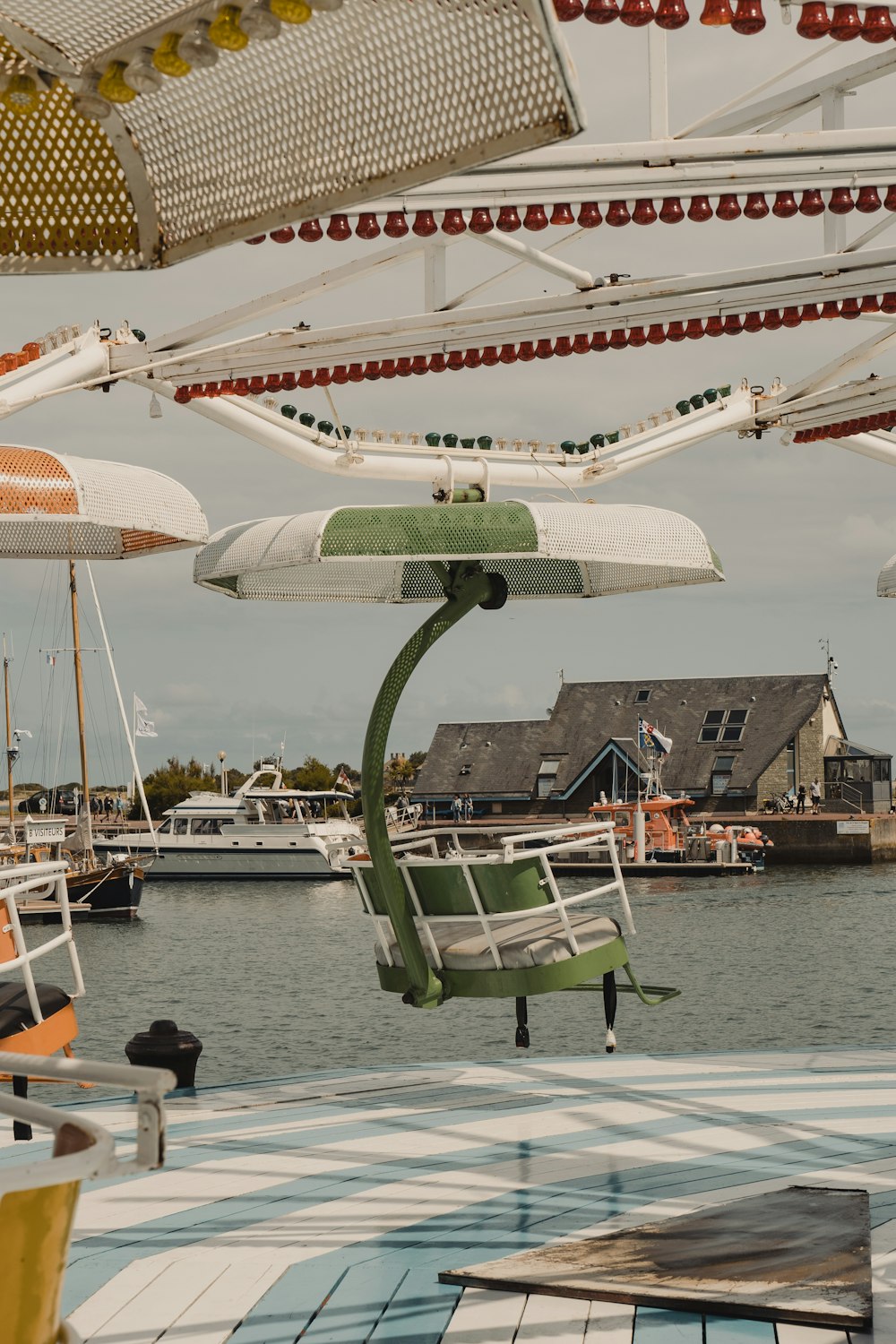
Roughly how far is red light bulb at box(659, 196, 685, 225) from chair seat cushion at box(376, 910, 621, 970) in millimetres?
3150

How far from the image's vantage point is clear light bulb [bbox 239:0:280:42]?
257 centimetres

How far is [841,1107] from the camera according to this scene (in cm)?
830

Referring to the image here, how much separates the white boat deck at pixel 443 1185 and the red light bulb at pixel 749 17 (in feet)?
13.1

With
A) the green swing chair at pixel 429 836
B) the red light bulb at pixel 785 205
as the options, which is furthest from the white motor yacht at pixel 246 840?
the red light bulb at pixel 785 205

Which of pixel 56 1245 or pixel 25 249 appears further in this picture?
pixel 25 249

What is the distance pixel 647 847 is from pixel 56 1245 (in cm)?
7471

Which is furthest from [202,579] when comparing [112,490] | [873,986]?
[873,986]

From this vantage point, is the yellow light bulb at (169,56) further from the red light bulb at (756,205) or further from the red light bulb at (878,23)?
the red light bulb at (756,205)

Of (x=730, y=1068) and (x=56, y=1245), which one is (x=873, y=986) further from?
(x=56, y=1245)

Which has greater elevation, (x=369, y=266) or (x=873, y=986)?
(x=369, y=266)

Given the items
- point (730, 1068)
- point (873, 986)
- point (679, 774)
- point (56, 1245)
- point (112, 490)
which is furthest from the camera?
point (679, 774)

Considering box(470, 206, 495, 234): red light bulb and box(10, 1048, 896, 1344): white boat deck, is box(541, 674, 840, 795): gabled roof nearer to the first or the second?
box(10, 1048, 896, 1344): white boat deck

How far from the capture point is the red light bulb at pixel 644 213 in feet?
19.8

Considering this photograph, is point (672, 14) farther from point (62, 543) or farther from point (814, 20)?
point (62, 543)
